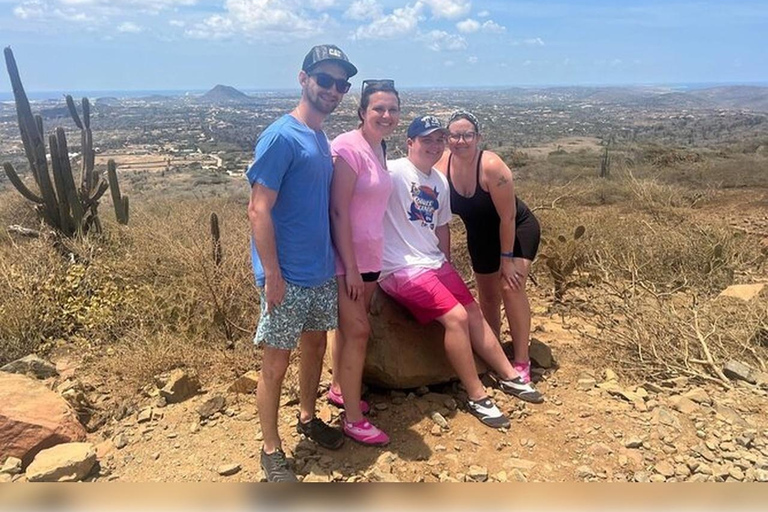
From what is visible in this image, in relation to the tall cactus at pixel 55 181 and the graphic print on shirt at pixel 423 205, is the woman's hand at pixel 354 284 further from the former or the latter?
the tall cactus at pixel 55 181

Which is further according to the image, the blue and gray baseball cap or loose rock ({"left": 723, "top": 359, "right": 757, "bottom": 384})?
loose rock ({"left": 723, "top": 359, "right": 757, "bottom": 384})

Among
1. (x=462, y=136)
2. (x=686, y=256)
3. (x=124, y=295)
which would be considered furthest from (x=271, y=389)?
(x=686, y=256)

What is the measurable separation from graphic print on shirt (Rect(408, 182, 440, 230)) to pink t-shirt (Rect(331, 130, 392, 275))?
0.29m

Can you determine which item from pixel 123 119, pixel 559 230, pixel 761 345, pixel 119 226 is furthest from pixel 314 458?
pixel 123 119

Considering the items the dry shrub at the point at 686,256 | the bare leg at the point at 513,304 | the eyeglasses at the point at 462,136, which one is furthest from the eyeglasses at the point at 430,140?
the dry shrub at the point at 686,256

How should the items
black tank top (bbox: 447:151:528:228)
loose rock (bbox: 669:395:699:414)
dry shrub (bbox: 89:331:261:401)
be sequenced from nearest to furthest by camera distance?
loose rock (bbox: 669:395:699:414)
black tank top (bbox: 447:151:528:228)
dry shrub (bbox: 89:331:261:401)

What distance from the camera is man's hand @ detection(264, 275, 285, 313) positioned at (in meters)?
2.59

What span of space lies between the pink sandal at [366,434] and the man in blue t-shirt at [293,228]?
1.40 ft

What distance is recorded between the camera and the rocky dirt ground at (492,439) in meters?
2.95

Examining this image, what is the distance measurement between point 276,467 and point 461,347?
121 cm

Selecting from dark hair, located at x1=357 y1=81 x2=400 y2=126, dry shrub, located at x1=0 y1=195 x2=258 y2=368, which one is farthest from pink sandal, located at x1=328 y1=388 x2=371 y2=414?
dark hair, located at x1=357 y1=81 x2=400 y2=126

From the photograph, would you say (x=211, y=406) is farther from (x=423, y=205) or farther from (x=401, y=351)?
(x=423, y=205)

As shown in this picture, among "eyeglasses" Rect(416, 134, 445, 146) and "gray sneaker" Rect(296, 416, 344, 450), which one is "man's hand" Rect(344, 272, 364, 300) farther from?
"eyeglasses" Rect(416, 134, 445, 146)

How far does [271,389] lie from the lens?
2824mm
